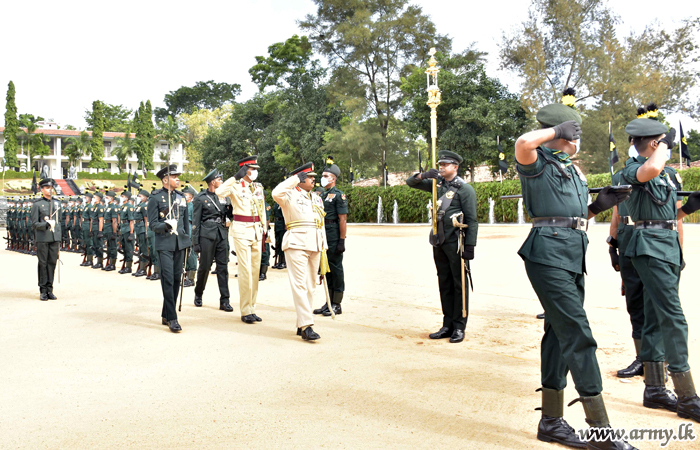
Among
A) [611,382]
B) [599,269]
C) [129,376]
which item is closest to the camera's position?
[611,382]

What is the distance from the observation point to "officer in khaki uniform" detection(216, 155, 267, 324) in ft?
26.0

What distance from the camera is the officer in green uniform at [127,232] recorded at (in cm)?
1436

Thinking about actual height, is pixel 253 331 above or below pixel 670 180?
below

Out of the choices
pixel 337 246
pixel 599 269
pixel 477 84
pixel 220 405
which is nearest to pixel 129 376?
pixel 220 405

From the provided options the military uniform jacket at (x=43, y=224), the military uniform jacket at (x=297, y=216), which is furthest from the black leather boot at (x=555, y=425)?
the military uniform jacket at (x=43, y=224)

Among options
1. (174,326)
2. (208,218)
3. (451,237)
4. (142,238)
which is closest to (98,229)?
(142,238)

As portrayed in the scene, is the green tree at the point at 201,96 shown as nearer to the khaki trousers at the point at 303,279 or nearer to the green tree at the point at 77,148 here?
the green tree at the point at 77,148

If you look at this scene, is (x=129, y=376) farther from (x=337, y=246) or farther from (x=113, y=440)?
(x=337, y=246)

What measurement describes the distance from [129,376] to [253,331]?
210 cm

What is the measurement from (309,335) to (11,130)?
271ft

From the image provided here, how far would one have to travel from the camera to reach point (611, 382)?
4.91 metres

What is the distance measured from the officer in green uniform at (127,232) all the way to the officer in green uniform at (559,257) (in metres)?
12.3

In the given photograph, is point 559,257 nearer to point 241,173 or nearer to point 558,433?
point 558,433

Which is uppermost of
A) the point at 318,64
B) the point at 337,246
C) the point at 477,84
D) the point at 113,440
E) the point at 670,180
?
the point at 318,64
